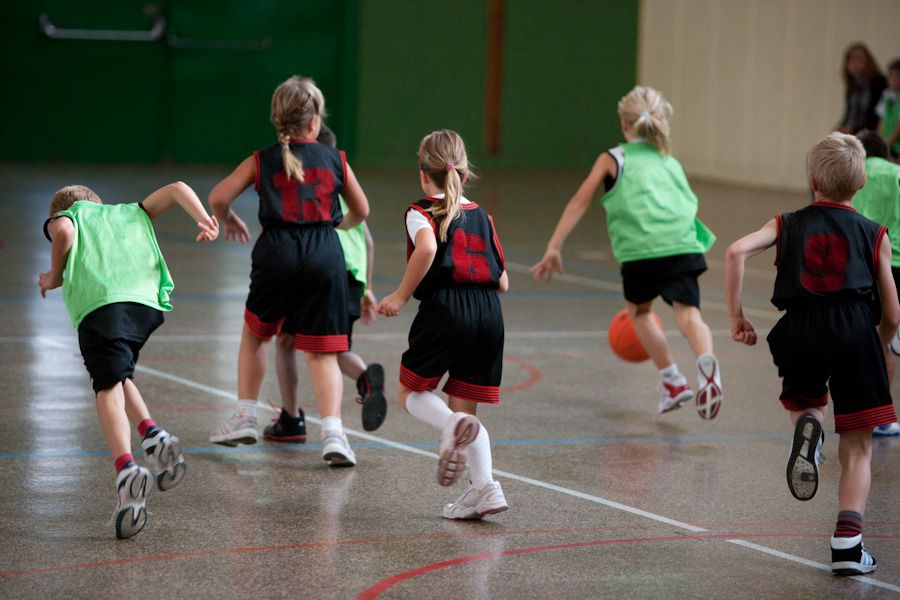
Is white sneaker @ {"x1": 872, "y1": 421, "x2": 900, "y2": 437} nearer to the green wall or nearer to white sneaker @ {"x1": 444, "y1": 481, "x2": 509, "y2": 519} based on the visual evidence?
white sneaker @ {"x1": 444, "y1": 481, "x2": 509, "y2": 519}

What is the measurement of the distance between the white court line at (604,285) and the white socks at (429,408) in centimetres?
556

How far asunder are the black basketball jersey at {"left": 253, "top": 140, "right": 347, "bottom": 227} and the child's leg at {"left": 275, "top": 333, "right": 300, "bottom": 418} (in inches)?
27.7

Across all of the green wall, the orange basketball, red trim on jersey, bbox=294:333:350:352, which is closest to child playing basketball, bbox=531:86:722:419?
the orange basketball

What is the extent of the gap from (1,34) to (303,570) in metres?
18.2

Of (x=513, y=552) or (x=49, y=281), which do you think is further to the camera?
(x=49, y=281)

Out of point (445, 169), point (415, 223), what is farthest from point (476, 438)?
point (445, 169)

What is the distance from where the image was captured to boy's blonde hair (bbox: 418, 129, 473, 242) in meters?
5.15

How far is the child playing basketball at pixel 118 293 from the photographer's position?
4922 mm

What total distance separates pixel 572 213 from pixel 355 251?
1189 mm

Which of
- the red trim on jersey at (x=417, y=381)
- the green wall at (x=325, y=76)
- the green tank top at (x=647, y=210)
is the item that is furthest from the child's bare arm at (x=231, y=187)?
the green wall at (x=325, y=76)

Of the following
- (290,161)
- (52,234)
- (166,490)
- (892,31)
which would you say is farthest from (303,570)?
(892,31)

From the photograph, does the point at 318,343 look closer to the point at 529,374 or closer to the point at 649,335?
the point at 649,335

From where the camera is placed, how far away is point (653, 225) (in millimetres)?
7199

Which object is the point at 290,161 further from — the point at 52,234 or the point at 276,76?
the point at 276,76
